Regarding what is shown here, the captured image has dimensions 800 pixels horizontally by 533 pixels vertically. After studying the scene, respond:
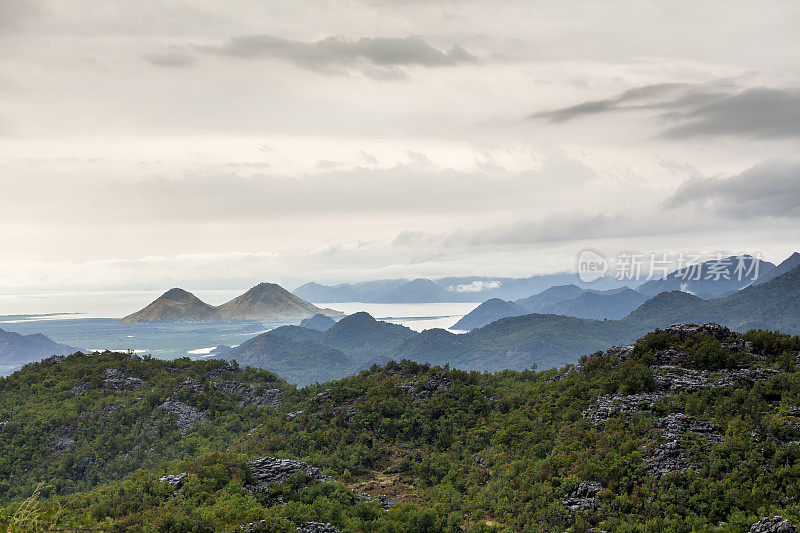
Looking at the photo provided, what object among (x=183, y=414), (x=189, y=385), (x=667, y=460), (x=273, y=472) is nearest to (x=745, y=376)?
(x=667, y=460)

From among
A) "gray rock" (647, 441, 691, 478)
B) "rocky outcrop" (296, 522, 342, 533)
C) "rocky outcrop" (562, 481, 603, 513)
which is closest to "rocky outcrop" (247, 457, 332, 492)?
"rocky outcrop" (296, 522, 342, 533)

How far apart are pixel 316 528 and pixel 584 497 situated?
19.0 metres

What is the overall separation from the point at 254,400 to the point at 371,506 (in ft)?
184

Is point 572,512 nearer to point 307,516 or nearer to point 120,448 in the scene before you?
point 307,516

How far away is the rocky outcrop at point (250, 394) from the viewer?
3409 inches

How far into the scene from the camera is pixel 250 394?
90.1 metres

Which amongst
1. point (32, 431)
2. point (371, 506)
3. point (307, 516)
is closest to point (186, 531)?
point (307, 516)

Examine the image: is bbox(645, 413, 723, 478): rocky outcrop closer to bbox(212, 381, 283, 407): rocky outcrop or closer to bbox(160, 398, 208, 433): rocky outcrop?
bbox(212, 381, 283, 407): rocky outcrop

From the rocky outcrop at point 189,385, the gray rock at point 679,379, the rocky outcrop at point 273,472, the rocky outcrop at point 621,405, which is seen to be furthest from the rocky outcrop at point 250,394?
the gray rock at point 679,379

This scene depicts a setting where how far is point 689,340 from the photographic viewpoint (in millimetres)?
50562

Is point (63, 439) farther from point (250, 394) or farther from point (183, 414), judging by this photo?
point (250, 394)

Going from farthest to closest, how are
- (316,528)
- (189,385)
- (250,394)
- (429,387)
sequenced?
(250,394) → (189,385) → (429,387) → (316,528)

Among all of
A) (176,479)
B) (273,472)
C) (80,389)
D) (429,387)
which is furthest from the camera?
(80,389)

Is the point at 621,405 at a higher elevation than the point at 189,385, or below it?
higher
